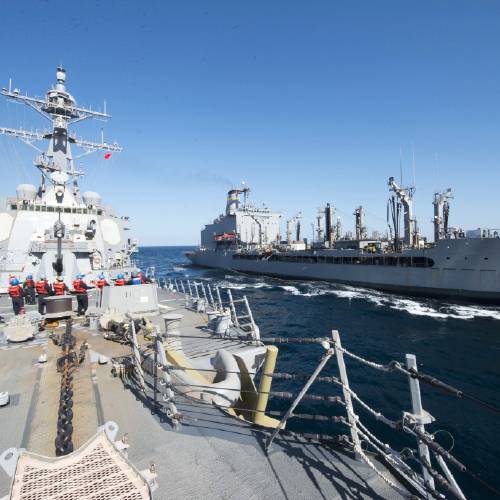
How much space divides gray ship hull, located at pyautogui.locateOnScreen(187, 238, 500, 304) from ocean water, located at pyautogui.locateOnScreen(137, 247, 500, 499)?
188 cm

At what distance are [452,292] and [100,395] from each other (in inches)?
1249

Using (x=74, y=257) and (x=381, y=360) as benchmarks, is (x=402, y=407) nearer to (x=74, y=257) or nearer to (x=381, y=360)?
(x=381, y=360)

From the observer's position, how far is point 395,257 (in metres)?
33.7

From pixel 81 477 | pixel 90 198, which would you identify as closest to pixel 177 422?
pixel 81 477

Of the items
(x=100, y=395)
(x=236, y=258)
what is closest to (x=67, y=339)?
(x=100, y=395)

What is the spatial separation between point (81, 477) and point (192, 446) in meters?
1.32

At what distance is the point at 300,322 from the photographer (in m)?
20.9

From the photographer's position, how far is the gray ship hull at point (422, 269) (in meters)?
26.5

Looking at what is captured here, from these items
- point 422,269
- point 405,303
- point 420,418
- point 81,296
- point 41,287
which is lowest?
point 405,303

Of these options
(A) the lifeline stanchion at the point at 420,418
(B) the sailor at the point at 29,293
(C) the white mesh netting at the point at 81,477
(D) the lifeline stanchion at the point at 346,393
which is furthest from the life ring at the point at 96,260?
(A) the lifeline stanchion at the point at 420,418

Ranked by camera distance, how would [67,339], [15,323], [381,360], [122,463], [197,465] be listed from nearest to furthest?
[122,463] < [197,465] < [67,339] < [15,323] < [381,360]

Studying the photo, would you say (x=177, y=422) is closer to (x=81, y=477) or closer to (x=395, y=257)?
(x=81, y=477)

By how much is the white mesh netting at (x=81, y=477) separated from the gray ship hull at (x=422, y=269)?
31.7m

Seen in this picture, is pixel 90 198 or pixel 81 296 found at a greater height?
pixel 90 198
